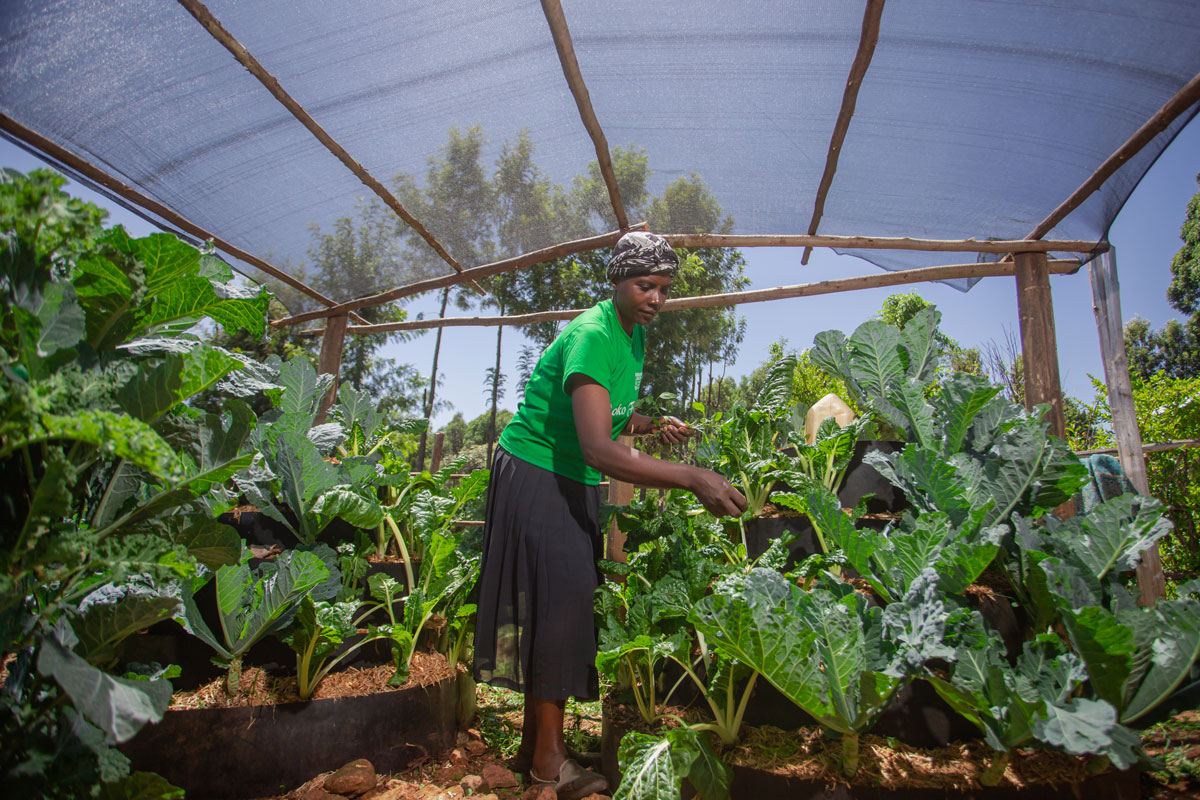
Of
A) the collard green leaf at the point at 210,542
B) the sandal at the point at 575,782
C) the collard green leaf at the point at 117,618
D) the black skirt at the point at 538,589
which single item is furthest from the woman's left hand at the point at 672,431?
the collard green leaf at the point at 117,618

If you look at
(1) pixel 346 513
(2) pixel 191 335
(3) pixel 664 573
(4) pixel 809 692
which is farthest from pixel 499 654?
(2) pixel 191 335

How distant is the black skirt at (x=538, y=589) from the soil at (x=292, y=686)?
14.6 inches

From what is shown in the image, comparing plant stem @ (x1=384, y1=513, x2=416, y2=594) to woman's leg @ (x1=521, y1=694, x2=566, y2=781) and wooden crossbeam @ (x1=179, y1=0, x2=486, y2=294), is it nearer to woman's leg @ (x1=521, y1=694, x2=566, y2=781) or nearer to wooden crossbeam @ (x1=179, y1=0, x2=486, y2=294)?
woman's leg @ (x1=521, y1=694, x2=566, y2=781)

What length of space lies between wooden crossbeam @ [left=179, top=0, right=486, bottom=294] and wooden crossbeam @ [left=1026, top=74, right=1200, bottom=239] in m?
3.33

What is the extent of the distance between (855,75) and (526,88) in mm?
1464

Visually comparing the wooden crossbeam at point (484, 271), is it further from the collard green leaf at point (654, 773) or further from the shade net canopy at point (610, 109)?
the collard green leaf at point (654, 773)

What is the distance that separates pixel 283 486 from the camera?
87.7 inches

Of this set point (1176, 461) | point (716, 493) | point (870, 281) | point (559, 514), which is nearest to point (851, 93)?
point (870, 281)

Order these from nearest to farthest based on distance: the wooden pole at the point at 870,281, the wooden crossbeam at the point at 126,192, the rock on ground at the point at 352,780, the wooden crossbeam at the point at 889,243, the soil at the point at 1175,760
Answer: the soil at the point at 1175,760 < the rock on ground at the point at 352,780 < the wooden crossbeam at the point at 126,192 < the wooden crossbeam at the point at 889,243 < the wooden pole at the point at 870,281

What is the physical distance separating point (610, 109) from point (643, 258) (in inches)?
60.3

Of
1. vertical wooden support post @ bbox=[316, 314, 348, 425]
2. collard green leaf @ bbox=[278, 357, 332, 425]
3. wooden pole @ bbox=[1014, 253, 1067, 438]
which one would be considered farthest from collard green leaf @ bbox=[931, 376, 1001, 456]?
vertical wooden support post @ bbox=[316, 314, 348, 425]

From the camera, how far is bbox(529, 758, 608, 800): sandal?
1.72 meters

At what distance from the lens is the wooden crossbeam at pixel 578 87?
250 centimetres

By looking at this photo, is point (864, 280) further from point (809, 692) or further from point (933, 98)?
point (809, 692)
